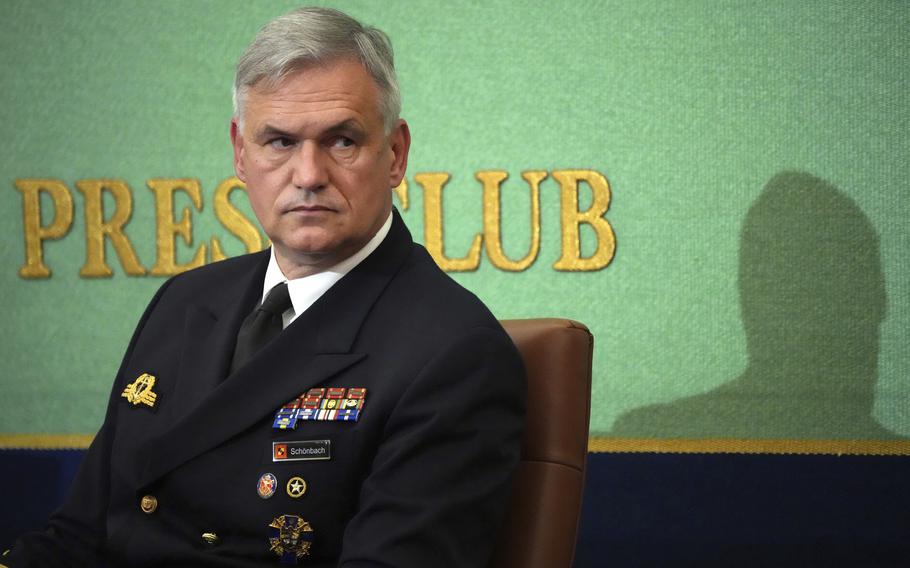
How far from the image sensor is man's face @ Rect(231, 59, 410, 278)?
1656 mm

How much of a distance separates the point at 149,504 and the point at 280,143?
24.7 inches

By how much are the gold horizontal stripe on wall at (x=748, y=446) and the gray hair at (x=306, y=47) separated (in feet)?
5.64

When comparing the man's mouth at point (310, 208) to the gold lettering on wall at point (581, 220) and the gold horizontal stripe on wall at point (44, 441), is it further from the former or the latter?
the gold horizontal stripe on wall at point (44, 441)

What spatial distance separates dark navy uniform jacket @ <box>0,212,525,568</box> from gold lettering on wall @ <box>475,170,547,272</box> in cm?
136

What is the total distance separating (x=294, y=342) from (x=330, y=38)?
0.50 metres

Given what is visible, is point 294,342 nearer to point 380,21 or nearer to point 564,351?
point 564,351

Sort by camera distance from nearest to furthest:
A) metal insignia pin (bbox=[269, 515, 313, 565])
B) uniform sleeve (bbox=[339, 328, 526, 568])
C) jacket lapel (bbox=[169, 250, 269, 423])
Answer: uniform sleeve (bbox=[339, 328, 526, 568]) < metal insignia pin (bbox=[269, 515, 313, 565]) < jacket lapel (bbox=[169, 250, 269, 423])

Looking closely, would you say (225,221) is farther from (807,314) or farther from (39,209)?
(807,314)

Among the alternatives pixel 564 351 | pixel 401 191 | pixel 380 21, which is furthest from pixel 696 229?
pixel 564 351

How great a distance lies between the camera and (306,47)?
5.40 ft

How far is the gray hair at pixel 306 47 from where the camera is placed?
64.7 inches

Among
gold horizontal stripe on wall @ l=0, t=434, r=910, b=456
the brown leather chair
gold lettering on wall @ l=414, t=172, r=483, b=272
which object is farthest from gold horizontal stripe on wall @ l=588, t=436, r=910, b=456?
the brown leather chair

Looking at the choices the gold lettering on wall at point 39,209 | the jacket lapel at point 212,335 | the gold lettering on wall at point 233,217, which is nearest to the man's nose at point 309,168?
the jacket lapel at point 212,335

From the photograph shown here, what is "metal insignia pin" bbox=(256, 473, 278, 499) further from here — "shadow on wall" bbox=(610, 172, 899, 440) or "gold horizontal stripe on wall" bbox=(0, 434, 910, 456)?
"shadow on wall" bbox=(610, 172, 899, 440)
